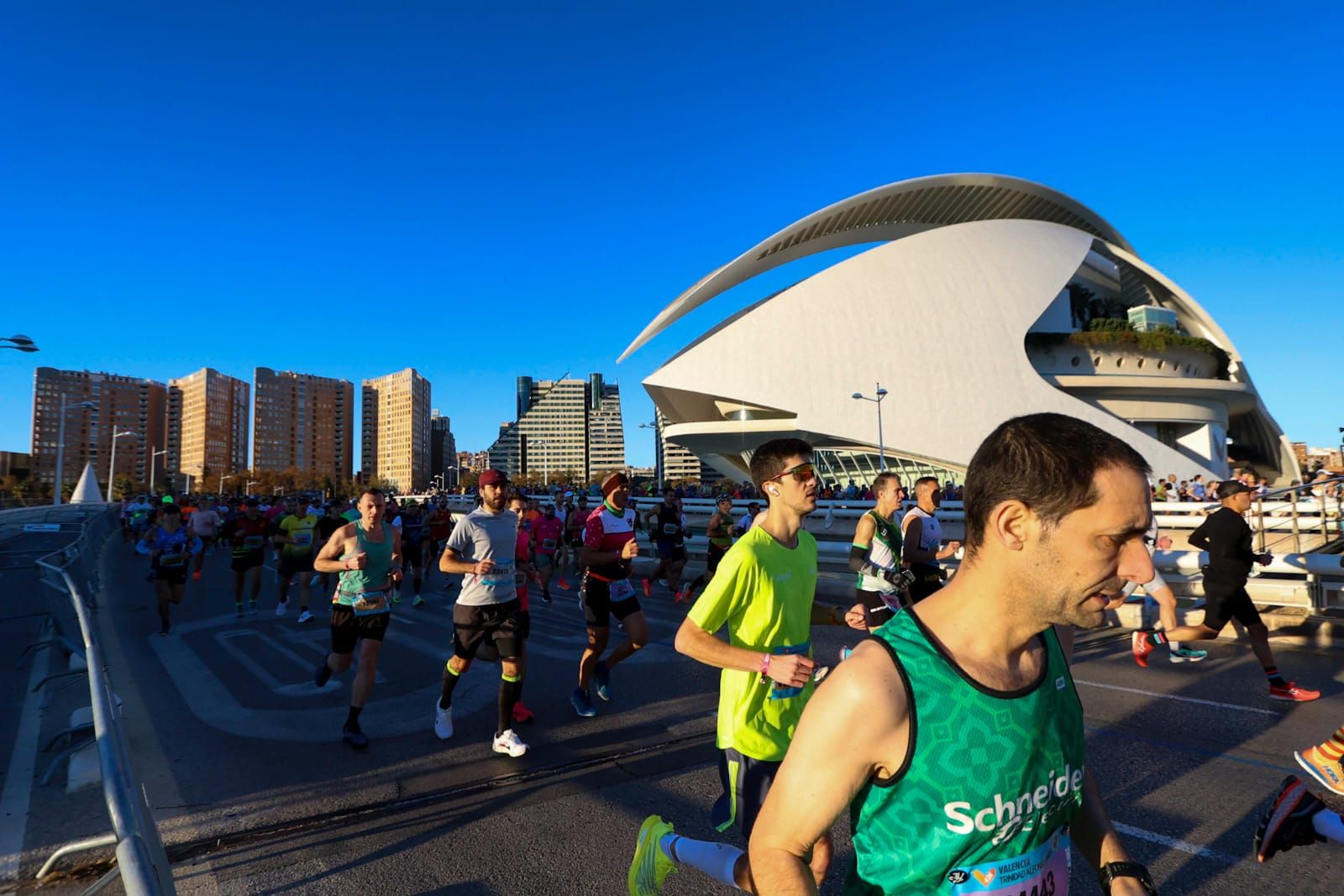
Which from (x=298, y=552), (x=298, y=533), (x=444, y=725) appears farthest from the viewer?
(x=298, y=533)

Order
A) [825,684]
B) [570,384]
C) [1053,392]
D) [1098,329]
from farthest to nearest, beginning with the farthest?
[570,384] → [1098,329] → [1053,392] → [825,684]

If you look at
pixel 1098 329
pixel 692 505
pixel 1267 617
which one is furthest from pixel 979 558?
pixel 1098 329

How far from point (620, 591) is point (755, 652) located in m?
4.05

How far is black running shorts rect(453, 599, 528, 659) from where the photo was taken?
205 inches

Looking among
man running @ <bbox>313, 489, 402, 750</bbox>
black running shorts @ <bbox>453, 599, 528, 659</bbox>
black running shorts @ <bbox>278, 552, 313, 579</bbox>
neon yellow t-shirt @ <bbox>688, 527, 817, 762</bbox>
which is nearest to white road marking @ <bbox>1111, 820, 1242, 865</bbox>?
neon yellow t-shirt @ <bbox>688, 527, 817, 762</bbox>

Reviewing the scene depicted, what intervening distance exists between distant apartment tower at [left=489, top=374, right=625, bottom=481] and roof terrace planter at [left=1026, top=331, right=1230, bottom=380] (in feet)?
403

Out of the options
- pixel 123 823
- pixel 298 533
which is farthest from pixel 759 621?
pixel 298 533

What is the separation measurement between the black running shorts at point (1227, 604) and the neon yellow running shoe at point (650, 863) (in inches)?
227

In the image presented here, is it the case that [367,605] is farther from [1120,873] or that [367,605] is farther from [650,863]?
[1120,873]

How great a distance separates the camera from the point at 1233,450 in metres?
56.1

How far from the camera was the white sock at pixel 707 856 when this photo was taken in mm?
2066

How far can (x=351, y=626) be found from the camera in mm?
5566

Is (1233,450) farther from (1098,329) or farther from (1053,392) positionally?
(1053,392)

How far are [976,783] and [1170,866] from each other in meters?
2.85
